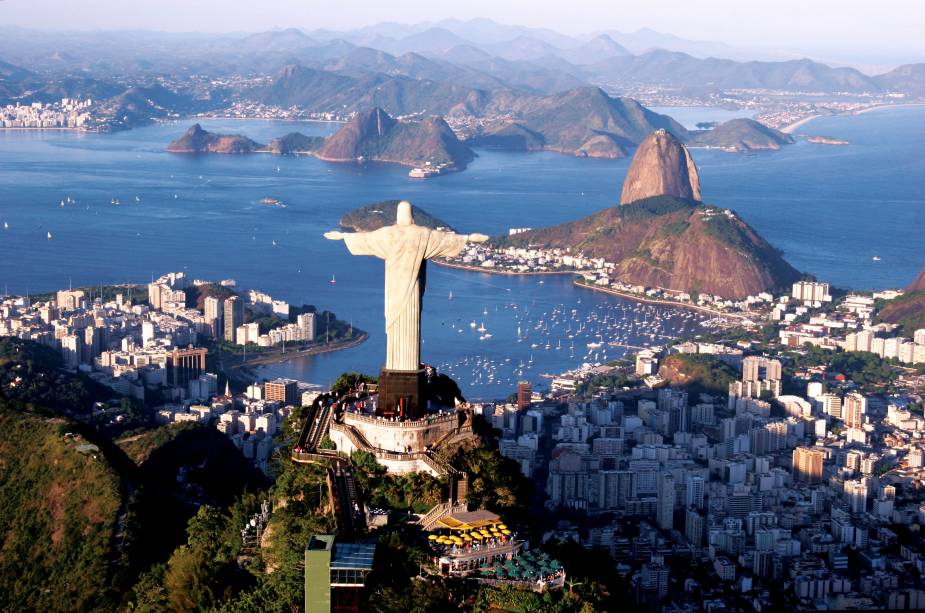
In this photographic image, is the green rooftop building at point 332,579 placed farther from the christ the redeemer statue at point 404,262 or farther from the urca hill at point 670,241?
the urca hill at point 670,241

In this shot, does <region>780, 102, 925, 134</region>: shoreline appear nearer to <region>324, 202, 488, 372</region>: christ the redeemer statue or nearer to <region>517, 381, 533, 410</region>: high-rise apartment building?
<region>517, 381, 533, 410</region>: high-rise apartment building

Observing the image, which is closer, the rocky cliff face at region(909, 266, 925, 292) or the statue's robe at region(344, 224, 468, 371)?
the statue's robe at region(344, 224, 468, 371)

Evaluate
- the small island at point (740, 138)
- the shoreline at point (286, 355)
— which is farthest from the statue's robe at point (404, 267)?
the small island at point (740, 138)

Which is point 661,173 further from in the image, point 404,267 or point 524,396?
point 404,267

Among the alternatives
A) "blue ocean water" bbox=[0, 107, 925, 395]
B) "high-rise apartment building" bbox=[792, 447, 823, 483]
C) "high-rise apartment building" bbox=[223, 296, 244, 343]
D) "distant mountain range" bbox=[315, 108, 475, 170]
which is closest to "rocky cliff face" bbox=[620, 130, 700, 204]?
"blue ocean water" bbox=[0, 107, 925, 395]

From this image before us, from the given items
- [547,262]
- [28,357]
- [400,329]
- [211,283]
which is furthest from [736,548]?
[547,262]

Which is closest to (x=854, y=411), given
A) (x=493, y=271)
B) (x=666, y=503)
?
(x=666, y=503)

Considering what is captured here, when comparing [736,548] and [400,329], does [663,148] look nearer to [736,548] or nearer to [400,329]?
[736,548]

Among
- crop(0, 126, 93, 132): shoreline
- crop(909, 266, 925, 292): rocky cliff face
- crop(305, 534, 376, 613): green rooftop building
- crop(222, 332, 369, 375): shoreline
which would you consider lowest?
crop(222, 332, 369, 375): shoreline
